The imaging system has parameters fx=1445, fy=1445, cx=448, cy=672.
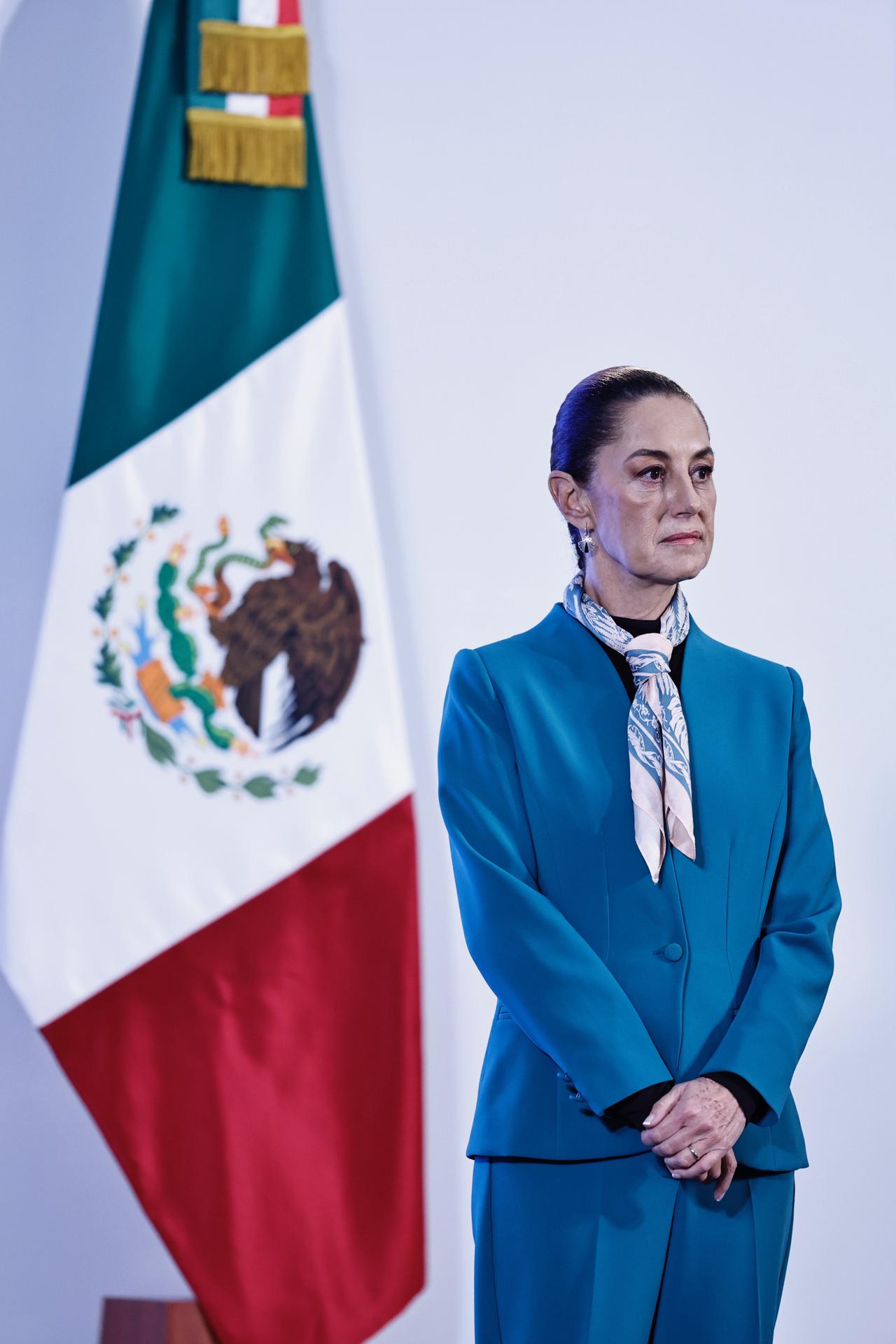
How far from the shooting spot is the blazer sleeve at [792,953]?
1.38 m

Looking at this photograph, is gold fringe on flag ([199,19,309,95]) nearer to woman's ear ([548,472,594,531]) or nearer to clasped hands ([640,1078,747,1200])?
woman's ear ([548,472,594,531])

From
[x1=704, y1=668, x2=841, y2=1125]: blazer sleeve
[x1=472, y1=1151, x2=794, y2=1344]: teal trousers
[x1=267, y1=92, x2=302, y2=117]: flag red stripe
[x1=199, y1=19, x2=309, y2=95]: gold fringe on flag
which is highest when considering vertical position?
[x1=199, y1=19, x2=309, y2=95]: gold fringe on flag

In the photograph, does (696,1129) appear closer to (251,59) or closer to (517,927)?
(517,927)

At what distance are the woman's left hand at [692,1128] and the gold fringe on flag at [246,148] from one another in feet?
4.76

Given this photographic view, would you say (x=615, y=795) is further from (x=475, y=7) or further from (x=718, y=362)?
(x=475, y=7)

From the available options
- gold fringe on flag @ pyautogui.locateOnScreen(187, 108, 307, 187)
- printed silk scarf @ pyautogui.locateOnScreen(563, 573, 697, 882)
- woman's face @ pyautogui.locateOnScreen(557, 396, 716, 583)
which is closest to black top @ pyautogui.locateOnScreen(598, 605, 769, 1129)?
printed silk scarf @ pyautogui.locateOnScreen(563, 573, 697, 882)

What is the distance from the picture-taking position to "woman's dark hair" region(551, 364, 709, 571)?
1600 mm

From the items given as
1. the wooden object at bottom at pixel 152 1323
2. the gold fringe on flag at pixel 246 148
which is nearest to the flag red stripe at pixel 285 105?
the gold fringe on flag at pixel 246 148

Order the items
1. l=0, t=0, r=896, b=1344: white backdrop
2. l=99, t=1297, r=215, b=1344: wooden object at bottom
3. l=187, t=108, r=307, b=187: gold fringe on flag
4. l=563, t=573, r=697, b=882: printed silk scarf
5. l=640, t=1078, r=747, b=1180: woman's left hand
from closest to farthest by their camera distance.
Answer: l=640, t=1078, r=747, b=1180: woman's left hand → l=563, t=573, r=697, b=882: printed silk scarf → l=99, t=1297, r=215, b=1344: wooden object at bottom → l=187, t=108, r=307, b=187: gold fringe on flag → l=0, t=0, r=896, b=1344: white backdrop

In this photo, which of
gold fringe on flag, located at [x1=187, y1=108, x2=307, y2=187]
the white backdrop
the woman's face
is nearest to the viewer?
the woman's face

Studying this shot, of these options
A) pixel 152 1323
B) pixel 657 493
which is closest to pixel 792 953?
→ pixel 657 493

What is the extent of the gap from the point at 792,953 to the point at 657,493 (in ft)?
1.66

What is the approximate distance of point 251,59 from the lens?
6.95 feet

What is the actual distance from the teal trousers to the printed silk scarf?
1.00 ft
